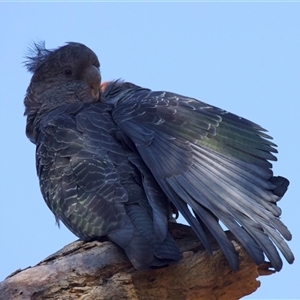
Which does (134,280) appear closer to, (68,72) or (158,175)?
(158,175)

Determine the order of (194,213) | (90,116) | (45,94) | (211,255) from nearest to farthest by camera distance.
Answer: (211,255) → (194,213) → (90,116) → (45,94)

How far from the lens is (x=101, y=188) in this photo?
17.0 feet

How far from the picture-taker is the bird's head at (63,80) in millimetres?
6633

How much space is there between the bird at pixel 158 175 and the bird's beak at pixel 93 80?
422 mm

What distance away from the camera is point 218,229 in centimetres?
473

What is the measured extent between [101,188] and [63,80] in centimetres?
187

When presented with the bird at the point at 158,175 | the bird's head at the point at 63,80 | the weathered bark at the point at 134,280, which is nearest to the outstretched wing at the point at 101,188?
the bird at the point at 158,175

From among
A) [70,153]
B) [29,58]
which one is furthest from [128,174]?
[29,58]

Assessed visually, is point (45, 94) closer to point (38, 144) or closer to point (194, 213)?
point (38, 144)

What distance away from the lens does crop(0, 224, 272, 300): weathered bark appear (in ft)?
15.0

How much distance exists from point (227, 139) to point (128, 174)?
827mm

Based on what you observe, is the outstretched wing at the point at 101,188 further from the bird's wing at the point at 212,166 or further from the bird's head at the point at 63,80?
the bird's head at the point at 63,80

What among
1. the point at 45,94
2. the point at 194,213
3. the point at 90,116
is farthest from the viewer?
the point at 45,94

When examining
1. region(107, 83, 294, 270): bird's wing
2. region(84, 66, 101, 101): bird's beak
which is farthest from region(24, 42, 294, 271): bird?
region(84, 66, 101, 101): bird's beak
